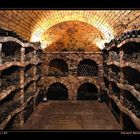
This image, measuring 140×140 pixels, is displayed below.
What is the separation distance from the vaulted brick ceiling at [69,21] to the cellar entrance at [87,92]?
2568 mm

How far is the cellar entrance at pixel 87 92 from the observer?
12.6 meters

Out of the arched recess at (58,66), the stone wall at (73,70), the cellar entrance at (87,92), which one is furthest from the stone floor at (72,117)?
the arched recess at (58,66)

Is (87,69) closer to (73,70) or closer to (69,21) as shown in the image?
(73,70)

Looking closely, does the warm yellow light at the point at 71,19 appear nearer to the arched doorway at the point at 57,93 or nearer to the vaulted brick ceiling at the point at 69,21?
the vaulted brick ceiling at the point at 69,21

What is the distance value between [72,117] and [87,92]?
4.14m

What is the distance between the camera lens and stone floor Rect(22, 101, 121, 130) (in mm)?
7781

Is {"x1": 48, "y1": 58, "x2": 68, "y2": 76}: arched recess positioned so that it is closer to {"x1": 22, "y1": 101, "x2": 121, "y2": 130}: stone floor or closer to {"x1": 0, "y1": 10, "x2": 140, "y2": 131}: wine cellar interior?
{"x1": 0, "y1": 10, "x2": 140, "y2": 131}: wine cellar interior

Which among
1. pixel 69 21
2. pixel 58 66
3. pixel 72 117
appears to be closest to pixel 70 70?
pixel 58 66

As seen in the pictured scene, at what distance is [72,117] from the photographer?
8.94 m

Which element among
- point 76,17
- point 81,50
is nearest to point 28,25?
point 76,17

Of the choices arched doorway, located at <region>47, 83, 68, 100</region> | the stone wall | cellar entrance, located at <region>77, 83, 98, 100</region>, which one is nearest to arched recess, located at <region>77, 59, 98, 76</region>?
the stone wall

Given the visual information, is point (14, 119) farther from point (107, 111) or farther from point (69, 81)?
point (69, 81)
